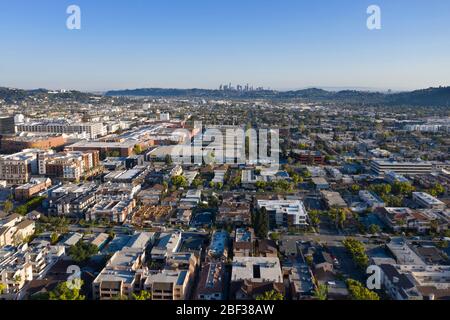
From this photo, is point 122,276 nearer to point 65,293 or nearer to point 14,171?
point 65,293

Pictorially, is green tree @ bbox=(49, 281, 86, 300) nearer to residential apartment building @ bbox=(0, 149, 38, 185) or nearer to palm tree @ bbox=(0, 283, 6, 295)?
palm tree @ bbox=(0, 283, 6, 295)

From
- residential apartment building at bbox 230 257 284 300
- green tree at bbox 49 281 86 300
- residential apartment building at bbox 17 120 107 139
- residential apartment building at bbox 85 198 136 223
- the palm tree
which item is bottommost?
the palm tree

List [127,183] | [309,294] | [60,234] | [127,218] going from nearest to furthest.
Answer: [309,294]
[60,234]
[127,218]
[127,183]

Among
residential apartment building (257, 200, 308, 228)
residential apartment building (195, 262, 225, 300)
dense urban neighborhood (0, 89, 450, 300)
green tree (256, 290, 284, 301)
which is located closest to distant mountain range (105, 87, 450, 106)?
dense urban neighborhood (0, 89, 450, 300)

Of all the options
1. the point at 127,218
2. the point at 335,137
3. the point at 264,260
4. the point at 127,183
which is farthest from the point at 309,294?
the point at 335,137

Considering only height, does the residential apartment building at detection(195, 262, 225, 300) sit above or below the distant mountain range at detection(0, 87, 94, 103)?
below

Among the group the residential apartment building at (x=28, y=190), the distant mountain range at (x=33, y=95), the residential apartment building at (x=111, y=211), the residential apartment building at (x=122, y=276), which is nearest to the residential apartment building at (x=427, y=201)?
the residential apartment building at (x=122, y=276)
